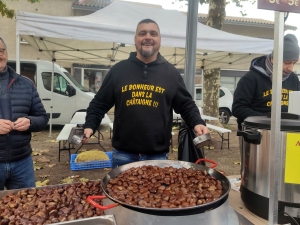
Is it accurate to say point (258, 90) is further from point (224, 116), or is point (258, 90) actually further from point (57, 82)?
point (224, 116)

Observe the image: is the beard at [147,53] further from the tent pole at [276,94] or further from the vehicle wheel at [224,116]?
the vehicle wheel at [224,116]

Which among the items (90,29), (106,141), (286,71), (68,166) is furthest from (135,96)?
(106,141)

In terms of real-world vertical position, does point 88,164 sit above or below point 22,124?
below

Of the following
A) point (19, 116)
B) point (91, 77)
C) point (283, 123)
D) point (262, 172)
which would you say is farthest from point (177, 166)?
point (91, 77)

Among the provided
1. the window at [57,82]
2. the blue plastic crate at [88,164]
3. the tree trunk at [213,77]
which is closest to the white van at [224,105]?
the tree trunk at [213,77]

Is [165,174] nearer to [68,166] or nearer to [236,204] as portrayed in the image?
[236,204]

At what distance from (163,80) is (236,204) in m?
1.07

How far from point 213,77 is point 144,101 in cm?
687

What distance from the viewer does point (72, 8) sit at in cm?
1295

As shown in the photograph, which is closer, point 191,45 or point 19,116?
point 19,116

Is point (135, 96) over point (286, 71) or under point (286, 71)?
under

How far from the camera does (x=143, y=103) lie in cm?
204

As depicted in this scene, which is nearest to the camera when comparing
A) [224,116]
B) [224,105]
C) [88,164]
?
[88,164]

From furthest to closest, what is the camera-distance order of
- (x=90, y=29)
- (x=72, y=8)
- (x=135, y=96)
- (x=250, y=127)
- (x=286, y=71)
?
Result: (x=72, y=8)
(x=90, y=29)
(x=286, y=71)
(x=135, y=96)
(x=250, y=127)
